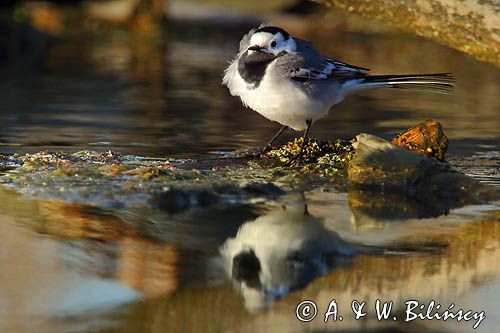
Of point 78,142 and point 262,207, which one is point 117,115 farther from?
point 262,207

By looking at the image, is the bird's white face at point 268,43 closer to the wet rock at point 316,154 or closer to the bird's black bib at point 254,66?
the bird's black bib at point 254,66

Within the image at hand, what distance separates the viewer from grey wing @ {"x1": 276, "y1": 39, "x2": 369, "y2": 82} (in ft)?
24.9

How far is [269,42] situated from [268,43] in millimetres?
10

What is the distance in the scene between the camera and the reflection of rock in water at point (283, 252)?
15.9 feet

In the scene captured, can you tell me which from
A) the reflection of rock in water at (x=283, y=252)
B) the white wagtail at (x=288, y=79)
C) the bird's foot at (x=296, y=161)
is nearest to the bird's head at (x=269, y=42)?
the white wagtail at (x=288, y=79)

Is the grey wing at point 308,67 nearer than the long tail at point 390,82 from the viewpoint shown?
Yes

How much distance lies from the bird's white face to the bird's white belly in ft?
0.80

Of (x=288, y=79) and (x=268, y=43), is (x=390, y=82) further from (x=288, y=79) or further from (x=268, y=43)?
(x=268, y=43)

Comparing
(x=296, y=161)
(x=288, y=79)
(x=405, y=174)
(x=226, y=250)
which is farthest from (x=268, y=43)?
(x=226, y=250)

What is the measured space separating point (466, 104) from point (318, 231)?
20.9 feet

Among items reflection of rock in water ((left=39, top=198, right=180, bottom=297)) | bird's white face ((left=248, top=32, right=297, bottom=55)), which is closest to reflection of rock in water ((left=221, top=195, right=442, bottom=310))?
reflection of rock in water ((left=39, top=198, right=180, bottom=297))

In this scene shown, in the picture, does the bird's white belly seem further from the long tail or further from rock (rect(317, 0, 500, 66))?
rock (rect(317, 0, 500, 66))

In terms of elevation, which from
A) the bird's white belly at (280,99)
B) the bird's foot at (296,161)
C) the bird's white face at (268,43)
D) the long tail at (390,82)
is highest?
the bird's white face at (268,43)

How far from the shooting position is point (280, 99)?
7559 millimetres
